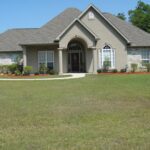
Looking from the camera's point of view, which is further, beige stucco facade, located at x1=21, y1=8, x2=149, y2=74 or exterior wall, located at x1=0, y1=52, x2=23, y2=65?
exterior wall, located at x1=0, y1=52, x2=23, y2=65

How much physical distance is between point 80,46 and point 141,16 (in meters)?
27.2

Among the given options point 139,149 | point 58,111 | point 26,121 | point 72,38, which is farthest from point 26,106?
point 72,38

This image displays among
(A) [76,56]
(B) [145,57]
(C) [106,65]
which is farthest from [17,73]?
(B) [145,57]

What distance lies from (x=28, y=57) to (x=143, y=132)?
3081 cm

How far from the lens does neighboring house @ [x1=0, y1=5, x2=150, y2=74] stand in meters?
37.2

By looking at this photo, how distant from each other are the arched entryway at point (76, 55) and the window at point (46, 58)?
215cm

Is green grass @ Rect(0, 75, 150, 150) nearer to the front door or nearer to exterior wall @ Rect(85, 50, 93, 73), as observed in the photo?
exterior wall @ Rect(85, 50, 93, 73)

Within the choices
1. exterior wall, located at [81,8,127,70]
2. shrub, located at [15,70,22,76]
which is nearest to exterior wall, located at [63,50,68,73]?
exterior wall, located at [81,8,127,70]

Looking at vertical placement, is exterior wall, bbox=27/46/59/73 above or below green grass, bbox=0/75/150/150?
above

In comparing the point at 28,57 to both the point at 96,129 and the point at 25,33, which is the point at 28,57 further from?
the point at 96,129

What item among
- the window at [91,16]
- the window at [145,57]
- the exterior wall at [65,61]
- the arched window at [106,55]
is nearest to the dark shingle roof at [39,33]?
→ the exterior wall at [65,61]

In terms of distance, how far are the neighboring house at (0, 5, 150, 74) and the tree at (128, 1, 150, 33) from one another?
2182cm

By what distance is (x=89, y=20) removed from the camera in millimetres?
38656

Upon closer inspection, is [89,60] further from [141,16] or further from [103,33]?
[141,16]
